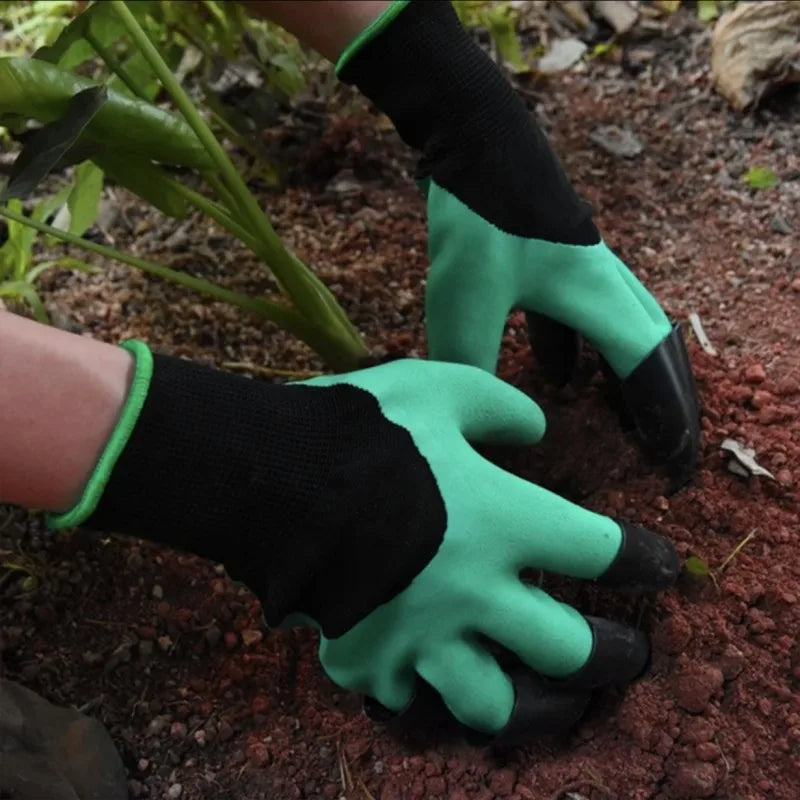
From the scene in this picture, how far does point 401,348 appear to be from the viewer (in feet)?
4.00

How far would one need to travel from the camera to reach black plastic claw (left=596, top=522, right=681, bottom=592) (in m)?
0.85

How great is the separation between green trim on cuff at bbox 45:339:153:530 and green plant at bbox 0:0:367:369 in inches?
9.1

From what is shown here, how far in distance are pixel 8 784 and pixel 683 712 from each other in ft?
1.98

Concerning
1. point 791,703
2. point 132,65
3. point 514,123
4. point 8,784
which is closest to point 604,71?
point 514,123

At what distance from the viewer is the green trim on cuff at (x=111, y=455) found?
2.43 feet

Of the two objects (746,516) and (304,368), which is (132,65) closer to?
(304,368)

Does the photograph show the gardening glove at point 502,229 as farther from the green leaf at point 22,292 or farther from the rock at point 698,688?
the green leaf at point 22,292

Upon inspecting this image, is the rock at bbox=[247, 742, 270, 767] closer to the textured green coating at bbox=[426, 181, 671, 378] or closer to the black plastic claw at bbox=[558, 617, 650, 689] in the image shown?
the black plastic claw at bbox=[558, 617, 650, 689]

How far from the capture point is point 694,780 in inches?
31.6

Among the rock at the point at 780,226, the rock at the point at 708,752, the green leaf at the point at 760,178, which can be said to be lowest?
the rock at the point at 708,752

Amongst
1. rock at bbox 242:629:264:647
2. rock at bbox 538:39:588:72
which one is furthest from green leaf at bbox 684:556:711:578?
rock at bbox 538:39:588:72

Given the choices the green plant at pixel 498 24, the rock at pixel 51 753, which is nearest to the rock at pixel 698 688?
the rock at pixel 51 753

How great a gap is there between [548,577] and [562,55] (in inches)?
43.1

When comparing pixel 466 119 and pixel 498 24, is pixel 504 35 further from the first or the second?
pixel 466 119
